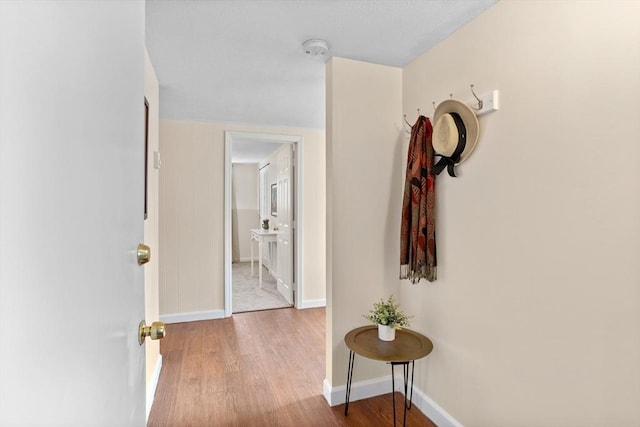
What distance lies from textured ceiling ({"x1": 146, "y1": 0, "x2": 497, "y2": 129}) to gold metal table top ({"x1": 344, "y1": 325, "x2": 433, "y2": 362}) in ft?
5.66

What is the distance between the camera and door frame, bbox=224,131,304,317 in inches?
151

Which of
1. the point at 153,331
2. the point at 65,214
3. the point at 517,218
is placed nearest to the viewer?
the point at 65,214

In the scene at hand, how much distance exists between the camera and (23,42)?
35 cm

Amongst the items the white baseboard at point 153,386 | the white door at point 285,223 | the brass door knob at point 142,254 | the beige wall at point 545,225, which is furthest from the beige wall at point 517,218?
the white door at point 285,223

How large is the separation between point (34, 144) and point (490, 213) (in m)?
1.74

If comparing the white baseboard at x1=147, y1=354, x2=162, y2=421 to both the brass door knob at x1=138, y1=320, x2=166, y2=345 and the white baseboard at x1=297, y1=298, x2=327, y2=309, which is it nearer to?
the brass door knob at x1=138, y1=320, x2=166, y2=345

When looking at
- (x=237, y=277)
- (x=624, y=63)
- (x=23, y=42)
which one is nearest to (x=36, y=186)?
(x=23, y=42)

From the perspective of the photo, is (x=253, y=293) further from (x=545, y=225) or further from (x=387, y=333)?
(x=545, y=225)

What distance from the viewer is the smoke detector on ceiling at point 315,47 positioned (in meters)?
1.97

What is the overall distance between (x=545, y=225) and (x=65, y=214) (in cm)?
159

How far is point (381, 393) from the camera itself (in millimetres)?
2299

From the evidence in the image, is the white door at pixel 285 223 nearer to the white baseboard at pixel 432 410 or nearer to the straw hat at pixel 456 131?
the white baseboard at pixel 432 410

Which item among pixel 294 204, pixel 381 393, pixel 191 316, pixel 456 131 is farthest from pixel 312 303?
pixel 456 131

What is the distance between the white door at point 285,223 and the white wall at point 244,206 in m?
3.00
